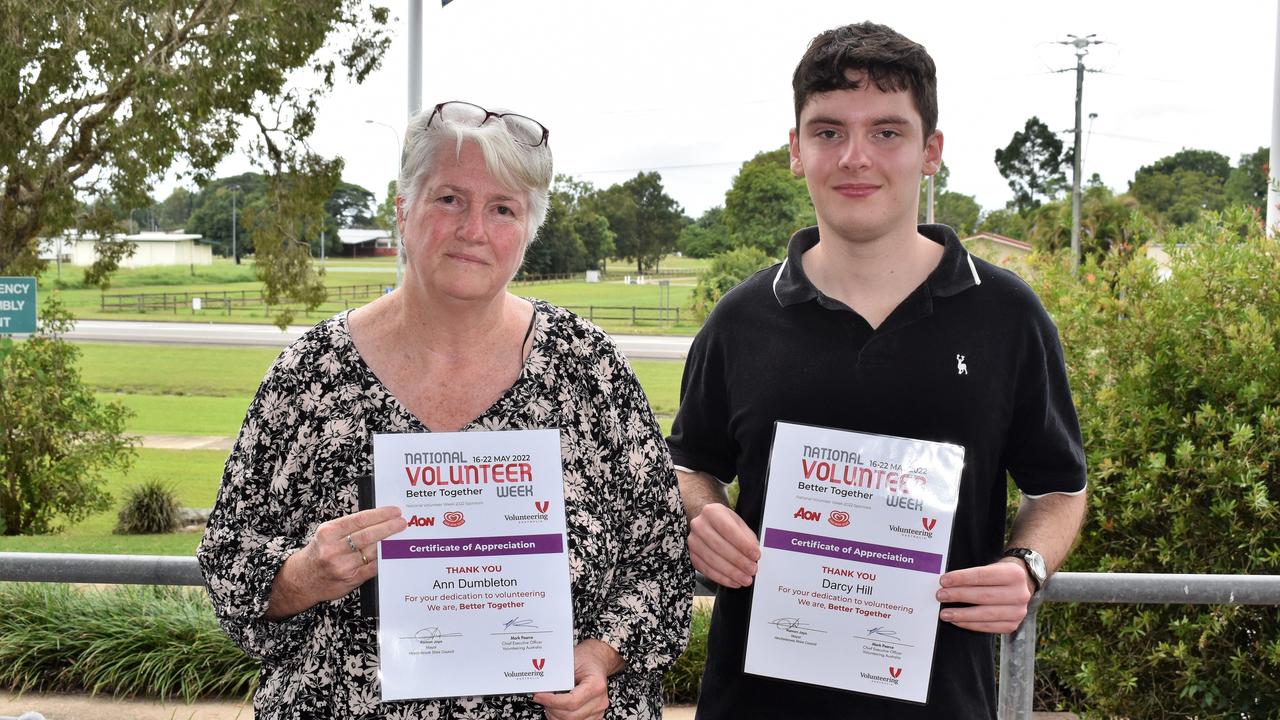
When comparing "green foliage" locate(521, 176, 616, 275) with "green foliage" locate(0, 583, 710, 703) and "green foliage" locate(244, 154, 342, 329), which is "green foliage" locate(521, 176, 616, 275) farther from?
"green foliage" locate(0, 583, 710, 703)

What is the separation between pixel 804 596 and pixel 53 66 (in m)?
12.6

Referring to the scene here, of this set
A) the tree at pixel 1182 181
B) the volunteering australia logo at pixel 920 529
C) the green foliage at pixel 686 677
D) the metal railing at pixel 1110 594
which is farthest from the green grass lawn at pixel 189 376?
the tree at pixel 1182 181

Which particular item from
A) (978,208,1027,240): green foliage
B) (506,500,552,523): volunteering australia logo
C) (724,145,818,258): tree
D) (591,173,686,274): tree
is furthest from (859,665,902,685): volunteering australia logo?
(978,208,1027,240): green foliage

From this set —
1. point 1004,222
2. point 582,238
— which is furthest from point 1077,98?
point 1004,222

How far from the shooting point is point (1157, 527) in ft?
13.5

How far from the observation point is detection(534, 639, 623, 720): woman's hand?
1.90m

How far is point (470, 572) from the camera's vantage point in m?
1.89

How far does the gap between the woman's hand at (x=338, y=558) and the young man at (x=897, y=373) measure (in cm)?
62

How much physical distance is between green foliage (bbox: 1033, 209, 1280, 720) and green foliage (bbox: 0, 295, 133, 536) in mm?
13933

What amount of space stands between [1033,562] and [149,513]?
16.0 meters

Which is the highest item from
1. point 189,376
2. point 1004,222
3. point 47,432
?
point 1004,222
